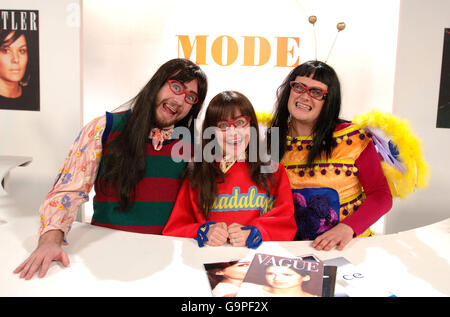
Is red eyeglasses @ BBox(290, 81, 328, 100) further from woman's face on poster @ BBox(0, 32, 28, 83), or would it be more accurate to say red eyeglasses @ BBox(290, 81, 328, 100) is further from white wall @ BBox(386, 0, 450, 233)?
woman's face on poster @ BBox(0, 32, 28, 83)

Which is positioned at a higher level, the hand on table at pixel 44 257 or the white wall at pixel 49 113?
the white wall at pixel 49 113

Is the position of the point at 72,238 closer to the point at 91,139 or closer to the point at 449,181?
the point at 91,139

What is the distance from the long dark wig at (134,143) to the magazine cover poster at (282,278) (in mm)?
678

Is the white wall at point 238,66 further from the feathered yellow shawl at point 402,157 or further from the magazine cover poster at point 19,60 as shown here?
the feathered yellow shawl at point 402,157

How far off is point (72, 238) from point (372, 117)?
1.57 m

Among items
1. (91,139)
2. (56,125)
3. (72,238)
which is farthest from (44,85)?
(72,238)

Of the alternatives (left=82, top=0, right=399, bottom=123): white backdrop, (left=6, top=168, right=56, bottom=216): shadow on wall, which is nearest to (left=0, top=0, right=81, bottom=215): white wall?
(left=6, top=168, right=56, bottom=216): shadow on wall

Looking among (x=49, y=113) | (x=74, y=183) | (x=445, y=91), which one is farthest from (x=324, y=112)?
(x=49, y=113)

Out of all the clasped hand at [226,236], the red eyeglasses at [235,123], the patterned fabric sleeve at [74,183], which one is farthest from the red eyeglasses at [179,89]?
the clasped hand at [226,236]

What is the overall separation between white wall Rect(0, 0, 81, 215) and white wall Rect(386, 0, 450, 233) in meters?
2.43

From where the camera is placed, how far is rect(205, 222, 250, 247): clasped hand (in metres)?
1.32

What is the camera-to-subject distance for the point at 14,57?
2461mm

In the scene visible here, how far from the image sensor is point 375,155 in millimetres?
1731

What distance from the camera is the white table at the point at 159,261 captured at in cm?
100
